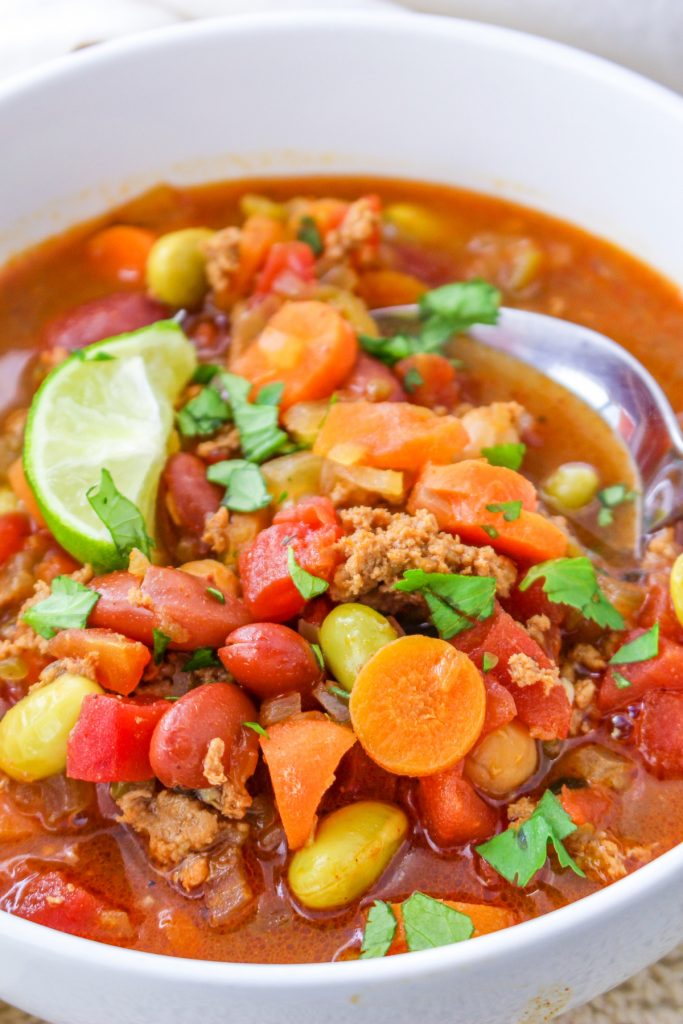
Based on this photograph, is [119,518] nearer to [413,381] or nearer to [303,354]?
[303,354]

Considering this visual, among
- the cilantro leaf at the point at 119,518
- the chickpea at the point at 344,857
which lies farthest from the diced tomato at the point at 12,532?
the chickpea at the point at 344,857

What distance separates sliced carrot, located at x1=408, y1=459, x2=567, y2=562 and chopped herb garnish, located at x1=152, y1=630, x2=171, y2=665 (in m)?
0.78

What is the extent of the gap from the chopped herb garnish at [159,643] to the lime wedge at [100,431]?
37cm

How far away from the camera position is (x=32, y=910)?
2.83m

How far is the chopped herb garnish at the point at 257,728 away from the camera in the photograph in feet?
9.20

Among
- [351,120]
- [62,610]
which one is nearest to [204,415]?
[62,610]

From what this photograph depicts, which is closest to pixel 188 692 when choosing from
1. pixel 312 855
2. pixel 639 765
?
pixel 312 855

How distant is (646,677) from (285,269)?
190 centimetres

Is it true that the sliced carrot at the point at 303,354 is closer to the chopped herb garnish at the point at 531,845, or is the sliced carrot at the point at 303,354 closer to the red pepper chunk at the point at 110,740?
the red pepper chunk at the point at 110,740

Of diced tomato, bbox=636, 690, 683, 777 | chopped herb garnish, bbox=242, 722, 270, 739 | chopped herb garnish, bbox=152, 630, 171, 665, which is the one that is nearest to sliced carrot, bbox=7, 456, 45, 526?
chopped herb garnish, bbox=152, 630, 171, 665

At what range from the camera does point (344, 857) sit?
9.01ft

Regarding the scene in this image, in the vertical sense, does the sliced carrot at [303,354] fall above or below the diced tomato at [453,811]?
above

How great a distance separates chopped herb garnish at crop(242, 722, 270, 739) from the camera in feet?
9.20

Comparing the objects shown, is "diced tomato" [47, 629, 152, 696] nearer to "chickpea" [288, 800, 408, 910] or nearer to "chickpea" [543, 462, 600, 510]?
"chickpea" [288, 800, 408, 910]
